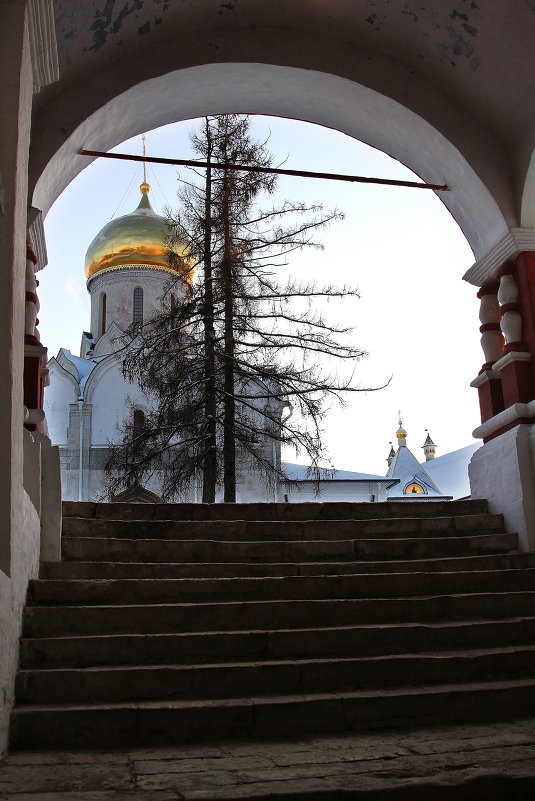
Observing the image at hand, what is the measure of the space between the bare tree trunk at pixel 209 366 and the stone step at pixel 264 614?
954 cm

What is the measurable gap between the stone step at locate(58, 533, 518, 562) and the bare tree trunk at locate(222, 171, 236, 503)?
28.0 feet

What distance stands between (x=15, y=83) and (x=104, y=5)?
243 cm

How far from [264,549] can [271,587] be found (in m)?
0.58

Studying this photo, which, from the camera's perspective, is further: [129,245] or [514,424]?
[129,245]

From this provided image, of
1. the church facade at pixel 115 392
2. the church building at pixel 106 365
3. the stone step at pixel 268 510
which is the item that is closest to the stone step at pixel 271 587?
the stone step at pixel 268 510

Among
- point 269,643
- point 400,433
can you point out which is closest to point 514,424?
point 269,643

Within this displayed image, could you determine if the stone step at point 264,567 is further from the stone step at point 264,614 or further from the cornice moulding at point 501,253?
the cornice moulding at point 501,253

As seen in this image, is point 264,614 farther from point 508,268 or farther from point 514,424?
point 508,268

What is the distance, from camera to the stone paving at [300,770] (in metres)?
3.09

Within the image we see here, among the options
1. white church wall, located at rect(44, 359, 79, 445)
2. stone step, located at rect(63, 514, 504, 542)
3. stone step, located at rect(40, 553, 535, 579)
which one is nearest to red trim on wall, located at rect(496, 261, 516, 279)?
stone step, located at rect(63, 514, 504, 542)

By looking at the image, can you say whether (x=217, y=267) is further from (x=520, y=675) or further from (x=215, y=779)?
(x=215, y=779)

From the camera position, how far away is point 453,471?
33344 mm

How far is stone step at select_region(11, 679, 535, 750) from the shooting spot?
12.6 ft

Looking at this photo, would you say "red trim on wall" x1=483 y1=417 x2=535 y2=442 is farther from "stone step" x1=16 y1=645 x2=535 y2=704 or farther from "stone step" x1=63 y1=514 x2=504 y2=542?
"stone step" x1=16 y1=645 x2=535 y2=704
